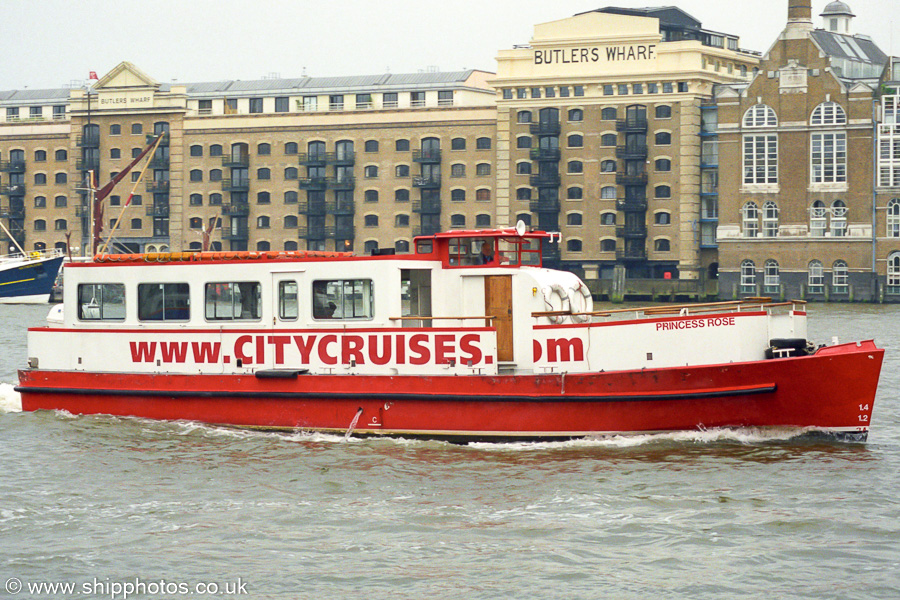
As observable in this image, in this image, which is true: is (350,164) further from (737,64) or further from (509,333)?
(509,333)

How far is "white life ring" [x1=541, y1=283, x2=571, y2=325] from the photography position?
65.7ft

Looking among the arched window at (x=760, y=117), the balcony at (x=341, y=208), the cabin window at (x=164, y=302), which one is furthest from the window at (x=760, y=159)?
the cabin window at (x=164, y=302)

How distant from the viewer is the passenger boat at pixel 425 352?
18828 millimetres

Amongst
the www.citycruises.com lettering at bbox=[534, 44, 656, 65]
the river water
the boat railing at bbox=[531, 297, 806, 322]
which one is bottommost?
the river water

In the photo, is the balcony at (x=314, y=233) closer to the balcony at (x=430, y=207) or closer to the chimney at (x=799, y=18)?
the balcony at (x=430, y=207)

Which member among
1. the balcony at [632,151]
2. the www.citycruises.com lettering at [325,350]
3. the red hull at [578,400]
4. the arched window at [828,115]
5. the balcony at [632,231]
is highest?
the arched window at [828,115]

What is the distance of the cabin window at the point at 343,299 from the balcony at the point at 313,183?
65.2 meters

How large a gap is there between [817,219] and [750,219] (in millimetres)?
3953

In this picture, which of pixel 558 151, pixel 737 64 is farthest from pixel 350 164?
pixel 737 64

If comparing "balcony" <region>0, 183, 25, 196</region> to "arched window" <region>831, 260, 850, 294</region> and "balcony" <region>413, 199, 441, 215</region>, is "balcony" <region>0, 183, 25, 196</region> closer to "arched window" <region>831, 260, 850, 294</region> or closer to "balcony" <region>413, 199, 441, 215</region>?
"balcony" <region>413, 199, 441, 215</region>

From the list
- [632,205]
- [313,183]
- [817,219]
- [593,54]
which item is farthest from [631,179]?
[313,183]

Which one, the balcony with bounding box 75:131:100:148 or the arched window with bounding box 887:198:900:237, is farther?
the balcony with bounding box 75:131:100:148

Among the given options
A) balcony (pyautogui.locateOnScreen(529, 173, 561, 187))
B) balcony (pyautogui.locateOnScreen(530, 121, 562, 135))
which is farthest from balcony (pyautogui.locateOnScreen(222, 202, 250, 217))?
balcony (pyautogui.locateOnScreen(530, 121, 562, 135))

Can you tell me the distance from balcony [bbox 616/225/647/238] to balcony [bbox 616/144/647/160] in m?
4.38
